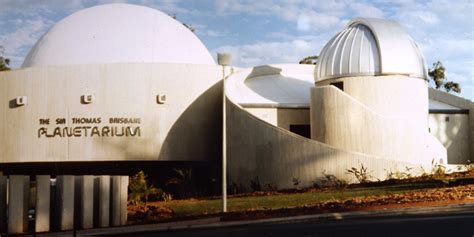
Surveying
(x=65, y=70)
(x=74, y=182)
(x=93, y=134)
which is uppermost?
(x=65, y=70)

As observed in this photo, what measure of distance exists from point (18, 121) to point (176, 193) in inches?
349

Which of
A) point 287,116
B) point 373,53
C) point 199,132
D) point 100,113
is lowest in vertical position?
point 199,132

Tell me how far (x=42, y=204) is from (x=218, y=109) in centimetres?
1726

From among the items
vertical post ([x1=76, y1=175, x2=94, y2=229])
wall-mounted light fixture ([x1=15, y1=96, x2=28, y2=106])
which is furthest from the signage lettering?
vertical post ([x1=76, y1=175, x2=94, y2=229])

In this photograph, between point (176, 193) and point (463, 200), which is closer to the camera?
point (463, 200)

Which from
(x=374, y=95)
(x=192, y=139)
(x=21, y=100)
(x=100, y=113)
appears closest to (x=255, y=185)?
(x=192, y=139)

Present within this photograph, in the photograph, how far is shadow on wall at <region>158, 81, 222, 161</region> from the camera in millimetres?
32844

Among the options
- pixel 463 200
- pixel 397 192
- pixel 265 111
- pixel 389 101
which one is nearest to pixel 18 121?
pixel 265 111

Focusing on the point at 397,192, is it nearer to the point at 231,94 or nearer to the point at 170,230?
the point at 170,230

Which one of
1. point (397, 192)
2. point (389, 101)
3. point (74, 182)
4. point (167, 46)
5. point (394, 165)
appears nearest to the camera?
point (74, 182)

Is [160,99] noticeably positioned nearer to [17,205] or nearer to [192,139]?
[192,139]

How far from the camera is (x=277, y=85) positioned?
36.2 m

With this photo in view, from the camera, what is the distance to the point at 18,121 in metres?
32.8

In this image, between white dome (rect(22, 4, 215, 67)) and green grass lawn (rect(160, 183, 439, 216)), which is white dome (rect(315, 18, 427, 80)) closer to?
green grass lawn (rect(160, 183, 439, 216))
